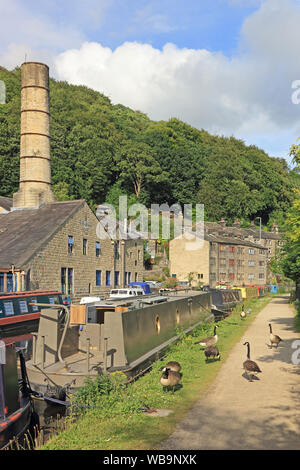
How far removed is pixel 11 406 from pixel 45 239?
63.8ft

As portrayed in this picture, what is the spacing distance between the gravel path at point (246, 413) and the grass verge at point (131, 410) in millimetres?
327

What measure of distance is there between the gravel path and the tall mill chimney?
1152 inches

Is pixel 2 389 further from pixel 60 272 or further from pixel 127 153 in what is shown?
pixel 127 153

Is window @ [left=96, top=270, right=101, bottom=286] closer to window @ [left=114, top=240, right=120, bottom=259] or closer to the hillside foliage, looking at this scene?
window @ [left=114, top=240, right=120, bottom=259]

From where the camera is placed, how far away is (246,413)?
31.9ft

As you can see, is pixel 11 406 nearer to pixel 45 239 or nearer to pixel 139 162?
pixel 45 239

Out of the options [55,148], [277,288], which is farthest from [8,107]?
[277,288]

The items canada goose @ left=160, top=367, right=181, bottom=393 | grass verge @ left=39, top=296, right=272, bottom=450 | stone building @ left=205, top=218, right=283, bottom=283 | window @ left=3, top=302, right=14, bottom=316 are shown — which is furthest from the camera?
stone building @ left=205, top=218, right=283, bottom=283

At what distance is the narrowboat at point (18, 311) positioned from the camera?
18.5m

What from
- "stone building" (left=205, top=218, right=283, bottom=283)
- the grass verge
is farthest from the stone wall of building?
"stone building" (left=205, top=218, right=283, bottom=283)

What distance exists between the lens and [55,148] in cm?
7231

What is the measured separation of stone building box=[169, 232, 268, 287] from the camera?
67000 millimetres

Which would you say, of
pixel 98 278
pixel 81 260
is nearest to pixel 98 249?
pixel 98 278

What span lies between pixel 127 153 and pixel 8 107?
895 inches
